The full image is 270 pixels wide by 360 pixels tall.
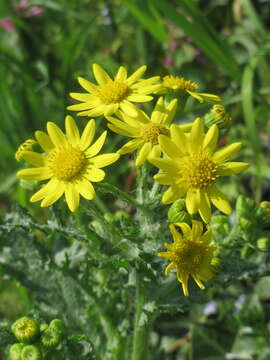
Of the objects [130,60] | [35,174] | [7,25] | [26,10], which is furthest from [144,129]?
[26,10]

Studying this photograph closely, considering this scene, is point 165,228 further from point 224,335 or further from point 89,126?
point 224,335

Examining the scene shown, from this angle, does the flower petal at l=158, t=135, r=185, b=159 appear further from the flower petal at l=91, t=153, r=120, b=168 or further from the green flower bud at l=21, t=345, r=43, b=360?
the green flower bud at l=21, t=345, r=43, b=360

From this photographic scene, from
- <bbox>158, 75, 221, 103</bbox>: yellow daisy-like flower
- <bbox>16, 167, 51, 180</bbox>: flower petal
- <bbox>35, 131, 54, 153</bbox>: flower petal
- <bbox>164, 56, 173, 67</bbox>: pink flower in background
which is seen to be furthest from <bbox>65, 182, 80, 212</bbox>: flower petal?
<bbox>164, 56, 173, 67</bbox>: pink flower in background

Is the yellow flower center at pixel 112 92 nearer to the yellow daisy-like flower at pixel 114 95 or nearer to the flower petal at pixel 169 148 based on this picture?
the yellow daisy-like flower at pixel 114 95

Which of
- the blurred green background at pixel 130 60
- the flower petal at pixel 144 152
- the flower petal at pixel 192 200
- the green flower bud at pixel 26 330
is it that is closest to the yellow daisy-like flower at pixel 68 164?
the flower petal at pixel 144 152

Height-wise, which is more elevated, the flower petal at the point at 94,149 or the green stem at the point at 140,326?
the flower petal at the point at 94,149

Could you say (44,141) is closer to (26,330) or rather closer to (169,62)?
(26,330)
